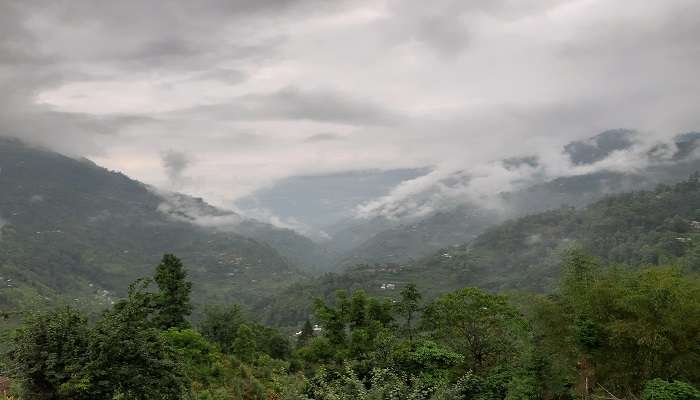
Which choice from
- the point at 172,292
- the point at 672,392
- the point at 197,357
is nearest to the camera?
the point at 672,392

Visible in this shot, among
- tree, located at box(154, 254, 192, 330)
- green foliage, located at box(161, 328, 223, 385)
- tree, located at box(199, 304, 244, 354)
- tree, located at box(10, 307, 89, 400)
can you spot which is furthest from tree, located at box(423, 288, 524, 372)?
tree, located at box(199, 304, 244, 354)

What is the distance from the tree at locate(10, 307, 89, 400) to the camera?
15.3 meters

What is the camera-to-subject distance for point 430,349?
31453mm

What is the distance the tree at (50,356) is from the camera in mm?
15336

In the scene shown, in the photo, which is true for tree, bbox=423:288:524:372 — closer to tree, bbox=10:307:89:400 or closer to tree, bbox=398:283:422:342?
tree, bbox=398:283:422:342

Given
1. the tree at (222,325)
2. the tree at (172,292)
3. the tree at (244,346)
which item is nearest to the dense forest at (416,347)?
the tree at (172,292)

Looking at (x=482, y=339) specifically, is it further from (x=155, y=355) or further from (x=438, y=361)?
(x=155, y=355)

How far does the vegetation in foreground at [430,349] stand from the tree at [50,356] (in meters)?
0.04

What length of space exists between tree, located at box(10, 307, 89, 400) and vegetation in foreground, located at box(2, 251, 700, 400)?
41 millimetres

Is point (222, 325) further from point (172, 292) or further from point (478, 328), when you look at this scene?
point (478, 328)

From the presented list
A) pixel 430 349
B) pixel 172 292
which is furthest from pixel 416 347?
pixel 172 292

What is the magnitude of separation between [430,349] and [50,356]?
23.2m

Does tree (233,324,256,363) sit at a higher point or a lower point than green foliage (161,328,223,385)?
lower

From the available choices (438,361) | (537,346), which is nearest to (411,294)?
(438,361)
